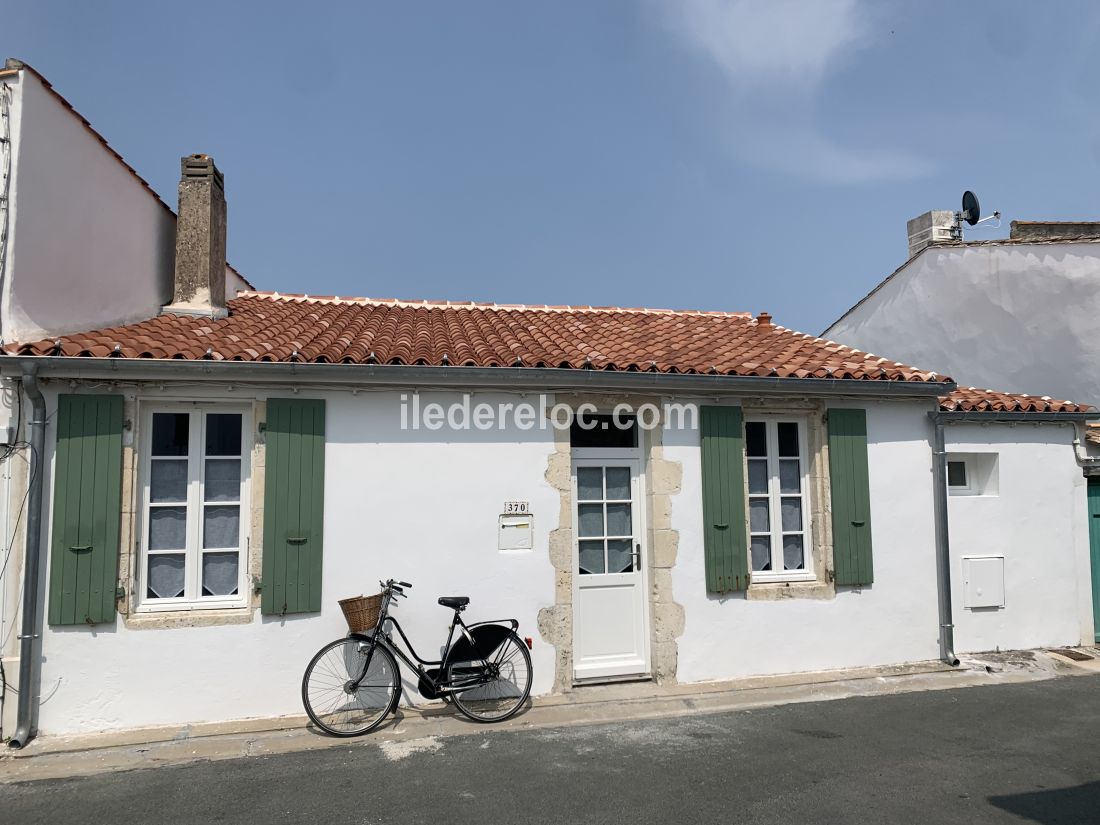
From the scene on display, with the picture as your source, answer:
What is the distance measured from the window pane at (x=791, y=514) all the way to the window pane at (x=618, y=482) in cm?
153

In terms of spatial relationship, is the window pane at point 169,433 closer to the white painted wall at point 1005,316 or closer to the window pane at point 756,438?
the window pane at point 756,438

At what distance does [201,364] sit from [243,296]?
3.82 meters

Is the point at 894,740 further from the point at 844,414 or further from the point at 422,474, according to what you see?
the point at 422,474

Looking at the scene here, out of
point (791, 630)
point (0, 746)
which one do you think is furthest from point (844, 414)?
point (0, 746)

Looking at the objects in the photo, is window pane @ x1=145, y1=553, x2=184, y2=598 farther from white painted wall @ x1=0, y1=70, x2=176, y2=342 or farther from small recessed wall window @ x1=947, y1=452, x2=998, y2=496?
small recessed wall window @ x1=947, y1=452, x2=998, y2=496

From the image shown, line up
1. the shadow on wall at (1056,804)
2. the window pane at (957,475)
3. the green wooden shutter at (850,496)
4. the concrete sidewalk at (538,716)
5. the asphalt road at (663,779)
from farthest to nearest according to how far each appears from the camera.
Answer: the window pane at (957,475), the green wooden shutter at (850,496), the concrete sidewalk at (538,716), the asphalt road at (663,779), the shadow on wall at (1056,804)

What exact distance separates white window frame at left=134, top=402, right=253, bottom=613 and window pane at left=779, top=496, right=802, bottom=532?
15.6 feet

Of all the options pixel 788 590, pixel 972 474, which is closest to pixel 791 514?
pixel 788 590

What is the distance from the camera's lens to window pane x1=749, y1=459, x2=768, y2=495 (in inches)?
273

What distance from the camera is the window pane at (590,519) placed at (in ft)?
21.6

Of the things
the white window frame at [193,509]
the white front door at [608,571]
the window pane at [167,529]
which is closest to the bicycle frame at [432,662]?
the white front door at [608,571]

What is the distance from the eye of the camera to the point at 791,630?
6.70 m

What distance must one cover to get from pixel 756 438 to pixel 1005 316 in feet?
21.3

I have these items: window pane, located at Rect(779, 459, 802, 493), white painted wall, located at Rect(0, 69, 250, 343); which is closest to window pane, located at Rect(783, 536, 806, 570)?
window pane, located at Rect(779, 459, 802, 493)
